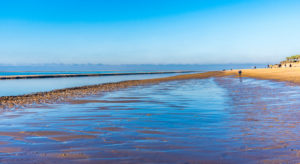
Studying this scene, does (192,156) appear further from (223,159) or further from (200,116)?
(200,116)

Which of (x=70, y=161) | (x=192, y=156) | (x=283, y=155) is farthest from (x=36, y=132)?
(x=283, y=155)

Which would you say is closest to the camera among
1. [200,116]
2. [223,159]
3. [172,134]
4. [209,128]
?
[223,159]

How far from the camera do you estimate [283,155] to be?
4.17 meters

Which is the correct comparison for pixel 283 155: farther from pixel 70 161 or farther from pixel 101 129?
pixel 101 129

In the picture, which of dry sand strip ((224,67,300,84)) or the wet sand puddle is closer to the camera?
the wet sand puddle

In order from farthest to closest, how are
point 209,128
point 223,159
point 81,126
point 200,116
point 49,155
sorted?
point 200,116, point 81,126, point 209,128, point 49,155, point 223,159

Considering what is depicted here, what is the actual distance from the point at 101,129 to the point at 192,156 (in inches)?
128

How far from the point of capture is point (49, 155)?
450 centimetres

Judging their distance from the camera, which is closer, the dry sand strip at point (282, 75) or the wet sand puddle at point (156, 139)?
the wet sand puddle at point (156, 139)

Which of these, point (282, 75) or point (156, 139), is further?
point (282, 75)

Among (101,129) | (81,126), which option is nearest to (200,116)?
(101,129)

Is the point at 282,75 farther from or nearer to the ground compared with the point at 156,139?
farther from the ground

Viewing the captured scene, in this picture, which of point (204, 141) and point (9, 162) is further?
point (204, 141)

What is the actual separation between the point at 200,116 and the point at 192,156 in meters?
4.11
